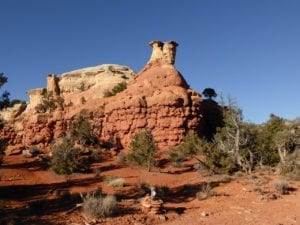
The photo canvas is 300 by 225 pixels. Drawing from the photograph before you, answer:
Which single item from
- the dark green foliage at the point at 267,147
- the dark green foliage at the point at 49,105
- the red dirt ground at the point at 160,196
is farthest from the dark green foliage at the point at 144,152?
the dark green foliage at the point at 49,105

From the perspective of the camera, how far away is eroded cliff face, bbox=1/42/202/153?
116 feet

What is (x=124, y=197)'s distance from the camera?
1705 centimetres

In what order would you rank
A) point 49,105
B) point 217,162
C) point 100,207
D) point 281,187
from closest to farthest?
1. point 100,207
2. point 281,187
3. point 217,162
4. point 49,105

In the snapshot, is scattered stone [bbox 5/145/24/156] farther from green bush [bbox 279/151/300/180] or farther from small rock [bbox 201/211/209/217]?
small rock [bbox 201/211/209/217]

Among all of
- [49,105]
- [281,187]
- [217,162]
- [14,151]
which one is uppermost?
[49,105]

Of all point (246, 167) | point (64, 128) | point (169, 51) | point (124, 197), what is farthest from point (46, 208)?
point (169, 51)

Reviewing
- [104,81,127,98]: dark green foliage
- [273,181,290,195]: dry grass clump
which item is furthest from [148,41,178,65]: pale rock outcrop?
[273,181,290,195]: dry grass clump

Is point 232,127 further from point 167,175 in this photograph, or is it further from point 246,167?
point 167,175

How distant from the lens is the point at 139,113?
35844 millimetres

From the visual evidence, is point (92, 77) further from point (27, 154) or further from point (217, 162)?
point (217, 162)

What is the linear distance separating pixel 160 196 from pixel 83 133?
19.1m

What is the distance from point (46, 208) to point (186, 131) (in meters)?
21.9

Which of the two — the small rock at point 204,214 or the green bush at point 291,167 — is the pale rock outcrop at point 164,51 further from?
the small rock at point 204,214

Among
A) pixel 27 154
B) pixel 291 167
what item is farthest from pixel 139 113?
pixel 291 167
